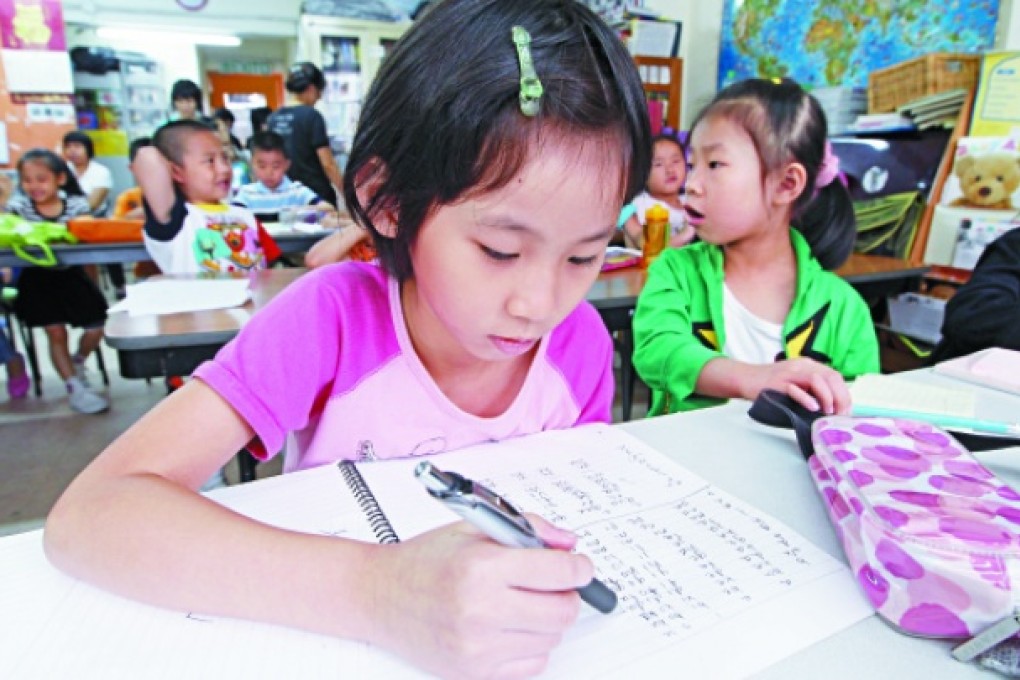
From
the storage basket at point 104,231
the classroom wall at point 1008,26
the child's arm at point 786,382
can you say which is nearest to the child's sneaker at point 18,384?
the storage basket at point 104,231

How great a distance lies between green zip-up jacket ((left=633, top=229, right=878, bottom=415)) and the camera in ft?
3.47

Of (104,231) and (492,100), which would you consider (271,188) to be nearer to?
(104,231)

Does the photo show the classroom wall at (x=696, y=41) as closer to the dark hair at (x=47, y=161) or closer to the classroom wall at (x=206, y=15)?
the dark hair at (x=47, y=161)

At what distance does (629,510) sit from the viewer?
52cm

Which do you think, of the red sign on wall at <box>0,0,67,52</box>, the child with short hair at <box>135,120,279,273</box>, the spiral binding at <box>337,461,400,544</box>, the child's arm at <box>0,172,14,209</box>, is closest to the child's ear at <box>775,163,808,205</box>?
the spiral binding at <box>337,461,400,544</box>

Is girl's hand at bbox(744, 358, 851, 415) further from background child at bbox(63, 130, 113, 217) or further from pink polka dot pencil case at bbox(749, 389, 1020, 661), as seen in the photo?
background child at bbox(63, 130, 113, 217)

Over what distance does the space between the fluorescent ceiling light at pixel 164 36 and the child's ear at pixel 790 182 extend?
7802 mm

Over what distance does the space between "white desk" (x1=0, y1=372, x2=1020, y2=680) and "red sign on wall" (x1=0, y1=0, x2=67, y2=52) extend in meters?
6.12

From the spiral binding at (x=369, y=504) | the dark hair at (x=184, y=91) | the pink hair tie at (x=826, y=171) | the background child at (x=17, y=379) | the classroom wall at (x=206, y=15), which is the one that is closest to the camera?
the spiral binding at (x=369, y=504)

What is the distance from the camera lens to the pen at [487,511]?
296mm

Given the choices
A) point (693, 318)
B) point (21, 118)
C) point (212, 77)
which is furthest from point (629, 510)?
point (212, 77)

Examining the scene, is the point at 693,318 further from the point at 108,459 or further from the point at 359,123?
the point at 108,459

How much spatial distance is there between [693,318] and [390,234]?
0.69 meters

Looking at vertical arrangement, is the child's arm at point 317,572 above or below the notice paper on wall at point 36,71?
below
